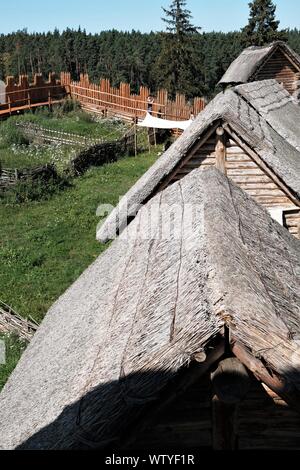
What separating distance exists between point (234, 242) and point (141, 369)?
159 centimetres

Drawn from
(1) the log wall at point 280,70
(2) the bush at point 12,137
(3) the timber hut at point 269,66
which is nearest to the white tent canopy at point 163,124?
(3) the timber hut at point 269,66

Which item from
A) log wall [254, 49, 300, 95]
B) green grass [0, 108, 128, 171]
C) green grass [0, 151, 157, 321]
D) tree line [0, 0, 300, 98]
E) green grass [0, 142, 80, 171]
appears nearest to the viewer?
green grass [0, 151, 157, 321]

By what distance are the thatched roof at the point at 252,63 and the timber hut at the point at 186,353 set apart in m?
14.1

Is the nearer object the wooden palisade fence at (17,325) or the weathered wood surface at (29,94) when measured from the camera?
the wooden palisade fence at (17,325)

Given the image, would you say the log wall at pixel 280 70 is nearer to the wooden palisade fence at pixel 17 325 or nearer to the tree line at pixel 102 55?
the wooden palisade fence at pixel 17 325

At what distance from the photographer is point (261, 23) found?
4369cm

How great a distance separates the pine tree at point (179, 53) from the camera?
149 ft

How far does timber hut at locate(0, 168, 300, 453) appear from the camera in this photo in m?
2.97

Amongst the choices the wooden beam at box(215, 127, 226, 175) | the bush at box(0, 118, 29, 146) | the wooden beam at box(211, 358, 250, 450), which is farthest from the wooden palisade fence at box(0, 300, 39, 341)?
the bush at box(0, 118, 29, 146)

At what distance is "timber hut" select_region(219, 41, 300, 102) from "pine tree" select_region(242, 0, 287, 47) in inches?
963

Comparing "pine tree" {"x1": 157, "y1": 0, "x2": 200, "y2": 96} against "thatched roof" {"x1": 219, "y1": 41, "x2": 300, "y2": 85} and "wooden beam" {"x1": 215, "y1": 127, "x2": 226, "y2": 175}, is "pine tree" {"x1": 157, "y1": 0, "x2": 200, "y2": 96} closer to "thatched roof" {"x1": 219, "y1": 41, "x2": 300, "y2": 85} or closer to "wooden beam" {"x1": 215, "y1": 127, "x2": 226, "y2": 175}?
"thatched roof" {"x1": 219, "y1": 41, "x2": 300, "y2": 85}

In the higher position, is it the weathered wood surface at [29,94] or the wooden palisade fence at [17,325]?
the weathered wood surface at [29,94]

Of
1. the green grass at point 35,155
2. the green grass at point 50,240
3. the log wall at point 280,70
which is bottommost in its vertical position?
the green grass at point 50,240
